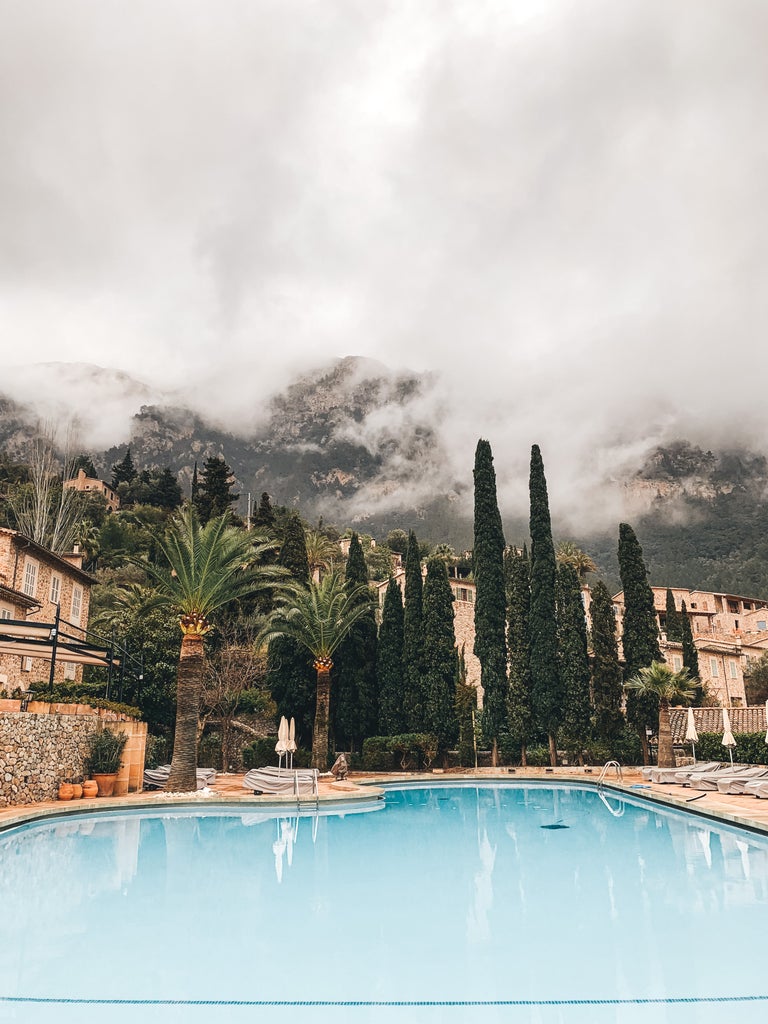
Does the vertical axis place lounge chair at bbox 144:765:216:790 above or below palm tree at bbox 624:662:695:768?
below

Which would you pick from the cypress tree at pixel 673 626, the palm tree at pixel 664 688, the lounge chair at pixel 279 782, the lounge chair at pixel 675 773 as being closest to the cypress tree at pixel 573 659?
the palm tree at pixel 664 688

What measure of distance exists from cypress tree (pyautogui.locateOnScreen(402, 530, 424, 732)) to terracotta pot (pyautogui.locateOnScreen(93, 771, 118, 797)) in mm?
13256

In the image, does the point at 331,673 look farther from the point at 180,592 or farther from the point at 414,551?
the point at 180,592

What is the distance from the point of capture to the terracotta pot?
671 inches

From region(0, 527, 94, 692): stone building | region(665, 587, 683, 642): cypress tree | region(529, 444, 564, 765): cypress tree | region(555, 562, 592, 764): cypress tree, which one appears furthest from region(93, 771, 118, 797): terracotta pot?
region(665, 587, 683, 642): cypress tree

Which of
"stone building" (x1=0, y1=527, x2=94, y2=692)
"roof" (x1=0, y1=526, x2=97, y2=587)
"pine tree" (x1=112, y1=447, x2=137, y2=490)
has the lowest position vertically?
"stone building" (x1=0, y1=527, x2=94, y2=692)


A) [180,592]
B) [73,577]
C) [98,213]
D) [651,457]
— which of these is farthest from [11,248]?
[651,457]

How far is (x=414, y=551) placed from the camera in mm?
32062

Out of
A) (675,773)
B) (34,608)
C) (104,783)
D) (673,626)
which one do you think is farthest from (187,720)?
(673,626)

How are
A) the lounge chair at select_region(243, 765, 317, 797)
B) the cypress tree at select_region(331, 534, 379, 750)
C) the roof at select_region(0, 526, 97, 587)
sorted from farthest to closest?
1. the cypress tree at select_region(331, 534, 379, 750)
2. the roof at select_region(0, 526, 97, 587)
3. the lounge chair at select_region(243, 765, 317, 797)

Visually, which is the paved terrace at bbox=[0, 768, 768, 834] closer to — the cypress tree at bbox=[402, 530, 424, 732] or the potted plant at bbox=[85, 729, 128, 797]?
the potted plant at bbox=[85, 729, 128, 797]

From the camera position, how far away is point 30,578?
2394 cm

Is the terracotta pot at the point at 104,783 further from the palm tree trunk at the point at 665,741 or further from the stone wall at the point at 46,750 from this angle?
the palm tree trunk at the point at 665,741

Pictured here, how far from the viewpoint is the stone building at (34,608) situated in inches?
671
